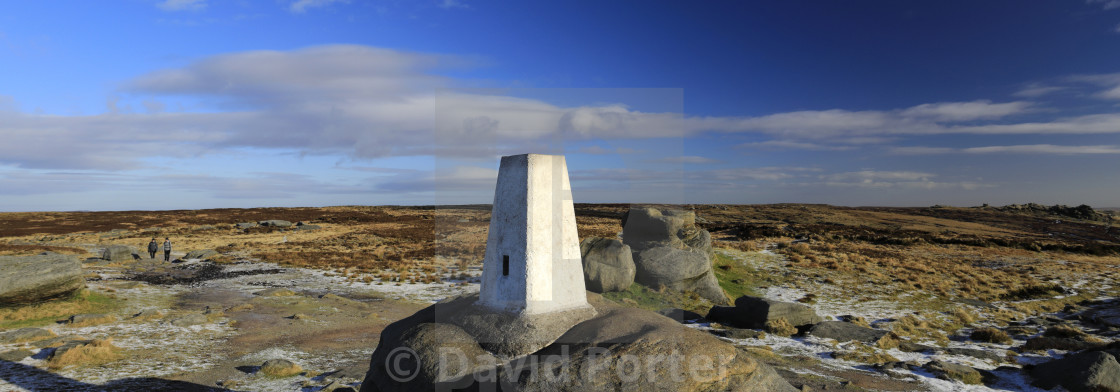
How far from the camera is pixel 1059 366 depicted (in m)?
13.4

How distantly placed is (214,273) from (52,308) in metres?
12.1

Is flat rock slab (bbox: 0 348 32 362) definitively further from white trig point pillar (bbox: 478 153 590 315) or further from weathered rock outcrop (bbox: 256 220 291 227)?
weathered rock outcrop (bbox: 256 220 291 227)

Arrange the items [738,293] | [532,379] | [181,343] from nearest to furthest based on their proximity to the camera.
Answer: [532,379], [181,343], [738,293]

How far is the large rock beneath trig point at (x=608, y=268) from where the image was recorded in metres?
23.0

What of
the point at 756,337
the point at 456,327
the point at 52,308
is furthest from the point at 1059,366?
the point at 52,308

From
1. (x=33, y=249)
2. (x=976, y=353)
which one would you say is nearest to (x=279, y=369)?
(x=976, y=353)

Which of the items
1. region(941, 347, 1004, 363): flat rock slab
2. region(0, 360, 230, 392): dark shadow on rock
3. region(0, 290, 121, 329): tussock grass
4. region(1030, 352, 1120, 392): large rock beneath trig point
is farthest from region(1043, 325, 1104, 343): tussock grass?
region(0, 290, 121, 329): tussock grass

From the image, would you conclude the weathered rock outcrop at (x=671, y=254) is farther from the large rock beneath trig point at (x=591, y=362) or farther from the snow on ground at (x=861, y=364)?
the large rock beneath trig point at (x=591, y=362)

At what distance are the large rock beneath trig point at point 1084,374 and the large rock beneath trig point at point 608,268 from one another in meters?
13.3

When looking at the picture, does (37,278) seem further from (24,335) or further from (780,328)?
(780,328)

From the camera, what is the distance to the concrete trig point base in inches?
388

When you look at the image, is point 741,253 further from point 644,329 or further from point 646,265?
point 644,329

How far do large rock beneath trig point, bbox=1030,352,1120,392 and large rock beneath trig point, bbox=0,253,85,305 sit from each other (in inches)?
1223

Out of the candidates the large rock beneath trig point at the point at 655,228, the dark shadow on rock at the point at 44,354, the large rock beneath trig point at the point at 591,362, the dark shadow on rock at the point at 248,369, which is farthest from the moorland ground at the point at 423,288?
the large rock beneath trig point at the point at 591,362
